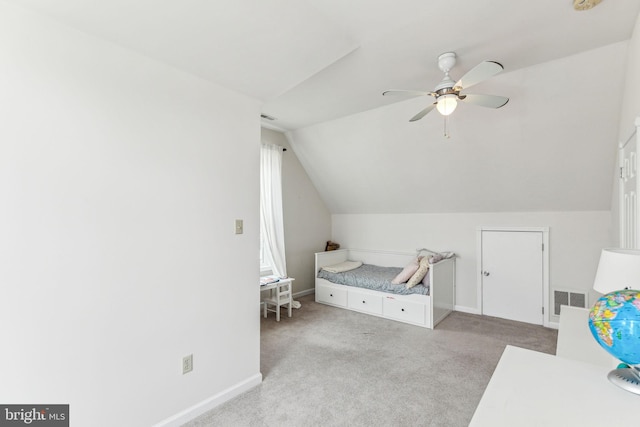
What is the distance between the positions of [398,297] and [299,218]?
77.8 inches

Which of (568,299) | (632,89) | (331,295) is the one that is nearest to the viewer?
(632,89)

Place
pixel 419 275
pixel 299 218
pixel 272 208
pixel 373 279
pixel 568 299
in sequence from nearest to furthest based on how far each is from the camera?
pixel 568 299 < pixel 419 275 < pixel 373 279 < pixel 272 208 < pixel 299 218

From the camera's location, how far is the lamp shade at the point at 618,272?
119cm

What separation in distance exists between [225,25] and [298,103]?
1742mm

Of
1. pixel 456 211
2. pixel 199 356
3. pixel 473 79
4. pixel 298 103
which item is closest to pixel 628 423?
pixel 473 79

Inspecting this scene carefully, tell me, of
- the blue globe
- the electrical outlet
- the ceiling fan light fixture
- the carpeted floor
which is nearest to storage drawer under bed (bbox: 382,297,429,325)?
the carpeted floor

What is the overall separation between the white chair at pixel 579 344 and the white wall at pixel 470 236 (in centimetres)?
183

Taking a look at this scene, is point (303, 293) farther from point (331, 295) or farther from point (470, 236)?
point (470, 236)

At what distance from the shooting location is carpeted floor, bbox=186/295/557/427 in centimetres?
208

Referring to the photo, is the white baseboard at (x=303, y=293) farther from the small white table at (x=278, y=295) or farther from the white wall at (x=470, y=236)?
the white wall at (x=470, y=236)

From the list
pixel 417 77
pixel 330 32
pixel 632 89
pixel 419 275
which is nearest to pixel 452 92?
pixel 417 77

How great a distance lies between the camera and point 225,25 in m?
1.70

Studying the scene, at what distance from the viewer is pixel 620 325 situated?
0.98 meters

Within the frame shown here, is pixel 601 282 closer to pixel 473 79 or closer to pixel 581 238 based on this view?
pixel 473 79
